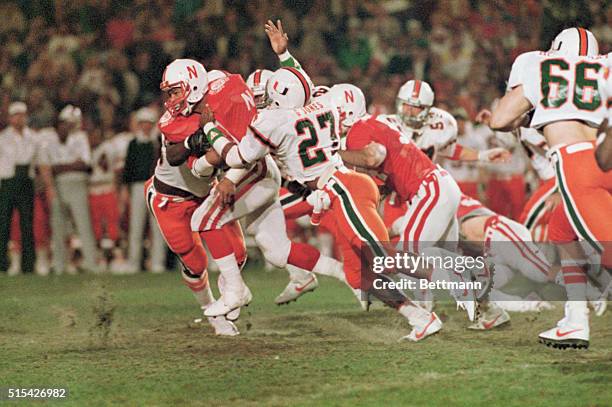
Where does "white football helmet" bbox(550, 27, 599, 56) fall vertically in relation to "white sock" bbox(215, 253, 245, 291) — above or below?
above

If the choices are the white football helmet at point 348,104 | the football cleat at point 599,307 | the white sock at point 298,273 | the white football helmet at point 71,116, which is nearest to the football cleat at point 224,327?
the white sock at point 298,273

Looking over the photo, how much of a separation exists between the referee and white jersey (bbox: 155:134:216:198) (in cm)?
515

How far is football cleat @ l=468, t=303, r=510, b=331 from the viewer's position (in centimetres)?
699

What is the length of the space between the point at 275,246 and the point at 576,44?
2362 mm

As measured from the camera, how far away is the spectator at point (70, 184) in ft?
38.8

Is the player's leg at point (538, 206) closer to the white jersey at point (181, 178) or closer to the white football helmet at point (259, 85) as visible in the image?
the white football helmet at point (259, 85)

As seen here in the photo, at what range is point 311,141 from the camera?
6.73m

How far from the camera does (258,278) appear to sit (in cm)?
1087

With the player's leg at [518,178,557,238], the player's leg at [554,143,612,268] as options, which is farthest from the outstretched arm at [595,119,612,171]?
the player's leg at [518,178,557,238]

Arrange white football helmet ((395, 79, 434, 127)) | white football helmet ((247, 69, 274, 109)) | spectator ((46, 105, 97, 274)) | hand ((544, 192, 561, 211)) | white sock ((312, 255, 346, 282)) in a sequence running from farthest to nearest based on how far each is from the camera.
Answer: spectator ((46, 105, 97, 274)), hand ((544, 192, 561, 211)), white football helmet ((395, 79, 434, 127)), white football helmet ((247, 69, 274, 109)), white sock ((312, 255, 346, 282))

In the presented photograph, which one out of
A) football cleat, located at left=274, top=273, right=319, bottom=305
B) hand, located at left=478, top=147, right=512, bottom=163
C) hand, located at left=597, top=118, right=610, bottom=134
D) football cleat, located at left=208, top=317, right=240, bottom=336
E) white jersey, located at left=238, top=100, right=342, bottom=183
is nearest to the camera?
hand, located at left=597, top=118, right=610, bottom=134

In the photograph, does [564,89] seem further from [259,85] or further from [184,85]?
[259,85]

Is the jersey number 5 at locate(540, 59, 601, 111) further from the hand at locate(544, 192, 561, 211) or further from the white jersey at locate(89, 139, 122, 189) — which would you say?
the white jersey at locate(89, 139, 122, 189)

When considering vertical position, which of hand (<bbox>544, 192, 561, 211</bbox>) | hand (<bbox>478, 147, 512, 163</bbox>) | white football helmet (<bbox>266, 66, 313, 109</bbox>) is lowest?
hand (<bbox>544, 192, 561, 211</bbox>)
